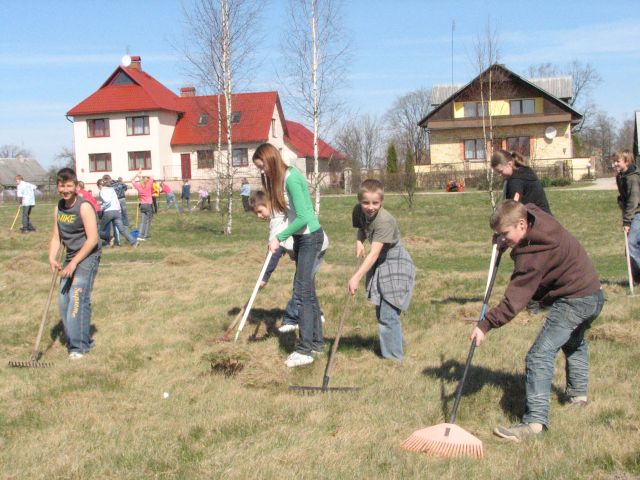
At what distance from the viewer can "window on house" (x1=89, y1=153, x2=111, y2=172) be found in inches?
1980

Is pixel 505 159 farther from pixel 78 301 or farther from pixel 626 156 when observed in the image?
pixel 78 301

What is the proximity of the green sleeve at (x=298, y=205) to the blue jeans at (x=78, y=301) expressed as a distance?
2148mm

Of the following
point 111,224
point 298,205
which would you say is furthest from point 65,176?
point 111,224

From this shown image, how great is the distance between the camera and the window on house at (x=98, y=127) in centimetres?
5000

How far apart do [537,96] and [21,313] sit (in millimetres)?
43007

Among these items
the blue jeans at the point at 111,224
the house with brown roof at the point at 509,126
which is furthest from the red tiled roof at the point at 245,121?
the blue jeans at the point at 111,224

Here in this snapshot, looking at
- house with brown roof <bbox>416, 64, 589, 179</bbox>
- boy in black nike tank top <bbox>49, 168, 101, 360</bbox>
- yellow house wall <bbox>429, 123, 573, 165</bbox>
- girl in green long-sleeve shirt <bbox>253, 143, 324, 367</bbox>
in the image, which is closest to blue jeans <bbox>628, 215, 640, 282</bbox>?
girl in green long-sleeve shirt <bbox>253, 143, 324, 367</bbox>

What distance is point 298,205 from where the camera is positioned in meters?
6.58

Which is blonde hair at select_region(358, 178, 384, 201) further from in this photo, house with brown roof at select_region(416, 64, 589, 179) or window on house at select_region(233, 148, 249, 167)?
window on house at select_region(233, 148, 249, 167)

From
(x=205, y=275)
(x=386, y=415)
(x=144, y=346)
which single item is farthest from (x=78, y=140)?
(x=386, y=415)

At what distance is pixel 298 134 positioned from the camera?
209 ft

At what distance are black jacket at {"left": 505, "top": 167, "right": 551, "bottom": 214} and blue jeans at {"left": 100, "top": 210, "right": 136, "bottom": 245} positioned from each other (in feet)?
35.6

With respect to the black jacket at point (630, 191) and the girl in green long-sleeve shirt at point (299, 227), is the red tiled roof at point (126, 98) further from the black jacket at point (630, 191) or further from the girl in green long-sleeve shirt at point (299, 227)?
the girl in green long-sleeve shirt at point (299, 227)

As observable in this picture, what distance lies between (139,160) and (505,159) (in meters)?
44.6
